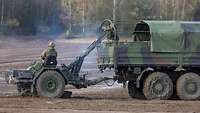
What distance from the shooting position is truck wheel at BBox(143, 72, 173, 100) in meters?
19.8

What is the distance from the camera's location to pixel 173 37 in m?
19.7

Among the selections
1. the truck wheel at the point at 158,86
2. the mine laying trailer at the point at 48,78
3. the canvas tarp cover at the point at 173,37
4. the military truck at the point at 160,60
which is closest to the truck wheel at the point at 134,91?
the military truck at the point at 160,60

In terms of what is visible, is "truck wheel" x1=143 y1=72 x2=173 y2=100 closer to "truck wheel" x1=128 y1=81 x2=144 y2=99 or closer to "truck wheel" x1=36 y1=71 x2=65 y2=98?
"truck wheel" x1=128 y1=81 x2=144 y2=99

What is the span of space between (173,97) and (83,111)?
16.2 ft

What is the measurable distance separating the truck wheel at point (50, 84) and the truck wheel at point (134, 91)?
8.73ft

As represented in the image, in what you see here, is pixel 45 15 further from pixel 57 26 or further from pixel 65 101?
pixel 65 101

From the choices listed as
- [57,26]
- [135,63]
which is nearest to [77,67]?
[135,63]

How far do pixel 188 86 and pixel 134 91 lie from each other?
6.90 feet

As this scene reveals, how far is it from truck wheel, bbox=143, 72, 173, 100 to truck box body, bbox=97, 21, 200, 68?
0.51 metres

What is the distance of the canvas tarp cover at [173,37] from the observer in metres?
19.5

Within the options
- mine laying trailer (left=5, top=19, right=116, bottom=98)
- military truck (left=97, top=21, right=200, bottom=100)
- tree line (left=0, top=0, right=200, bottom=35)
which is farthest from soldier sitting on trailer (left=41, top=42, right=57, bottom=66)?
tree line (left=0, top=0, right=200, bottom=35)

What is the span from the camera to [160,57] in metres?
19.5

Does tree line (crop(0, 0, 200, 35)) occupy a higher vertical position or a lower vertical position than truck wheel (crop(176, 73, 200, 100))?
higher

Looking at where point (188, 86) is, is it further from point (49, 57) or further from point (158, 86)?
point (49, 57)
